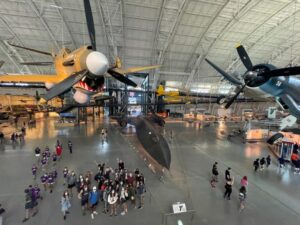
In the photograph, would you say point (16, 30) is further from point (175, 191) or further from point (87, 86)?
point (175, 191)

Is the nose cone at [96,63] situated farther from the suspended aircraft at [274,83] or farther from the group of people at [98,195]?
the suspended aircraft at [274,83]

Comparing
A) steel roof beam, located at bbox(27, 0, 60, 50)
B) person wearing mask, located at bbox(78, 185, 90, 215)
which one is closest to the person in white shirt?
person wearing mask, located at bbox(78, 185, 90, 215)

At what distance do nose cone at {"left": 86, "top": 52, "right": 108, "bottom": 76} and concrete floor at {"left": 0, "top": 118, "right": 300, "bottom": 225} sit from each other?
20.7ft

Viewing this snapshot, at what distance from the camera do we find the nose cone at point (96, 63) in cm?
797

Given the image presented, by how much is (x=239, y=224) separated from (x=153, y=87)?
36.8 m

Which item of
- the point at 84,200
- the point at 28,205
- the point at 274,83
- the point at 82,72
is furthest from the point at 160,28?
the point at 28,205

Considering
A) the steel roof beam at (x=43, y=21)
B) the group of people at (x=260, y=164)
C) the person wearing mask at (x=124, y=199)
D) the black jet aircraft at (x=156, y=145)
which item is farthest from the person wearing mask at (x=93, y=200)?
the steel roof beam at (x=43, y=21)

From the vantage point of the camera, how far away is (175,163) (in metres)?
14.0

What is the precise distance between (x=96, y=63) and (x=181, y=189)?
26.0ft

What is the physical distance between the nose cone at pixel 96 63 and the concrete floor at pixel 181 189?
20.7ft

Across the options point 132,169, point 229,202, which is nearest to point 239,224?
point 229,202

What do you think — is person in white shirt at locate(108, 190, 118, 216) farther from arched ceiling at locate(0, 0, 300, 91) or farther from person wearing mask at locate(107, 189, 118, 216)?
arched ceiling at locate(0, 0, 300, 91)

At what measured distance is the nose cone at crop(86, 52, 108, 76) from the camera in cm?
797

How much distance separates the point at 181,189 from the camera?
10.0 metres
